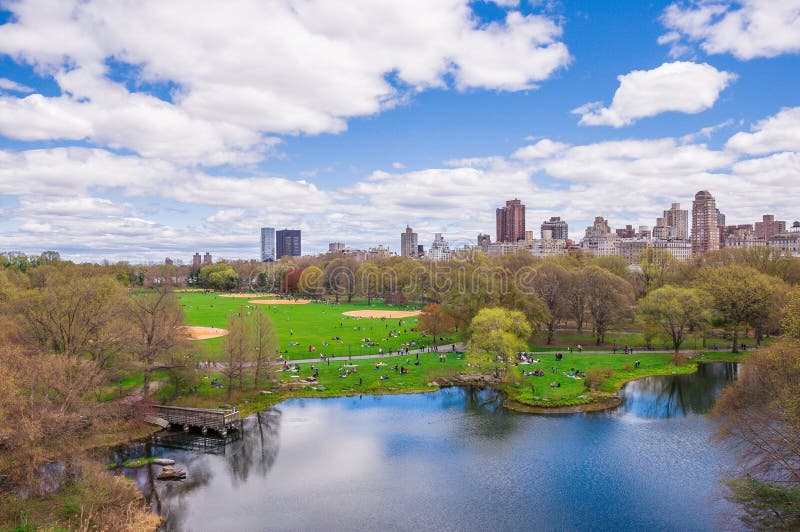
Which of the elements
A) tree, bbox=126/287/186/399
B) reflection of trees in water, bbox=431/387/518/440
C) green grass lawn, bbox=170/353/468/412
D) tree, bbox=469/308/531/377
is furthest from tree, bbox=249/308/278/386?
tree, bbox=469/308/531/377

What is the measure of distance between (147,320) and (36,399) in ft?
45.3

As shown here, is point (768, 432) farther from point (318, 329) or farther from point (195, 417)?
point (318, 329)

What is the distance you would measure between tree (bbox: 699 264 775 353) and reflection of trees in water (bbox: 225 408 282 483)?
2236 inches

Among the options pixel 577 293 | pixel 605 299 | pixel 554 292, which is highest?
pixel 554 292

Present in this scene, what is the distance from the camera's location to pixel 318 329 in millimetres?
82688

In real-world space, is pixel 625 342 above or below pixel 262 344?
below

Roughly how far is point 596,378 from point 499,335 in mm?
10456

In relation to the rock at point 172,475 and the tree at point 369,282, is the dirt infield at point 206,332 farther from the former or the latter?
the tree at point 369,282

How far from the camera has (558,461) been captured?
3306cm

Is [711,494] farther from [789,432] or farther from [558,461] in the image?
[558,461]

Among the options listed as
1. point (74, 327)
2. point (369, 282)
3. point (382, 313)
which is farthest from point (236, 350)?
point (369, 282)

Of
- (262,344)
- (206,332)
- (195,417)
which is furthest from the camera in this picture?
(206,332)

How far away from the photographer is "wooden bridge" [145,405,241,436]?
130 feet

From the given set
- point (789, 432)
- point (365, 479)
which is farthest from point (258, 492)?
point (789, 432)
